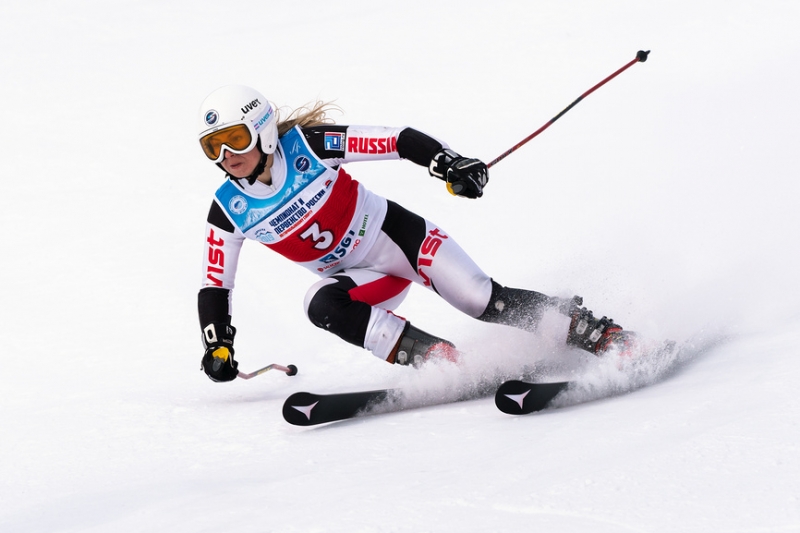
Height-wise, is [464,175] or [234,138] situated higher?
[234,138]

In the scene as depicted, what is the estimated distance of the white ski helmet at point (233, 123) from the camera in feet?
12.9

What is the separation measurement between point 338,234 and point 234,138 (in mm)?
678

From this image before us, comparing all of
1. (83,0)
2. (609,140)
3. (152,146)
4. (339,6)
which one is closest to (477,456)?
(609,140)

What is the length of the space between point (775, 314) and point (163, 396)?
3103mm

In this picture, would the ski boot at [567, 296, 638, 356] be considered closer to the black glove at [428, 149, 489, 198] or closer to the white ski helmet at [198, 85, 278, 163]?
the black glove at [428, 149, 489, 198]

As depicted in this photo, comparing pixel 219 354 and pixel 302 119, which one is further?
pixel 302 119

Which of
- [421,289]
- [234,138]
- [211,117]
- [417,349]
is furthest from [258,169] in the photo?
[421,289]

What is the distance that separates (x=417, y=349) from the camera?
402cm

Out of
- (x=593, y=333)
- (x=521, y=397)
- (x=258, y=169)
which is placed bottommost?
(x=521, y=397)

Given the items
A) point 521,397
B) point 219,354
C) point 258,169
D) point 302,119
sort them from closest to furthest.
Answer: point 521,397
point 258,169
point 219,354
point 302,119

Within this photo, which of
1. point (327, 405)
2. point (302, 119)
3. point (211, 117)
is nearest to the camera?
point (327, 405)

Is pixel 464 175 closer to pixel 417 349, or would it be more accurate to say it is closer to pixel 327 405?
pixel 417 349

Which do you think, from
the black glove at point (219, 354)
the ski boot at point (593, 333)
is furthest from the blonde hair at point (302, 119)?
the ski boot at point (593, 333)

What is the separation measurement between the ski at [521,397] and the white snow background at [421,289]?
0.19ft
